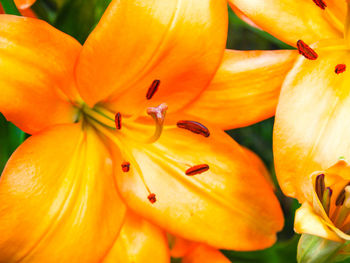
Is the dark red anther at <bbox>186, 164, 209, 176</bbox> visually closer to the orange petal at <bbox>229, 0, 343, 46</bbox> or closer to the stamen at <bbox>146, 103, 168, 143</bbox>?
the stamen at <bbox>146, 103, 168, 143</bbox>

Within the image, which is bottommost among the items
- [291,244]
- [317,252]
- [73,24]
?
[291,244]

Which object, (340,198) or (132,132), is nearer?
(340,198)

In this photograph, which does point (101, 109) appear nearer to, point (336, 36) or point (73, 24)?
point (73, 24)

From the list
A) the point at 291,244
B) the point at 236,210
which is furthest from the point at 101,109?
the point at 291,244

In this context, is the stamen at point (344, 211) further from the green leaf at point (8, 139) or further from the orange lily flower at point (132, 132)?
the green leaf at point (8, 139)

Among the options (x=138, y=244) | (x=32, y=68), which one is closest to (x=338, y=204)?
(x=138, y=244)

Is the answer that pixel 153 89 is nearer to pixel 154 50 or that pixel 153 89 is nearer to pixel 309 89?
pixel 154 50

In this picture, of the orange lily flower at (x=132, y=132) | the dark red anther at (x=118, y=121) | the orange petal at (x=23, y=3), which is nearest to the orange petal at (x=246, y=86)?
the orange lily flower at (x=132, y=132)
